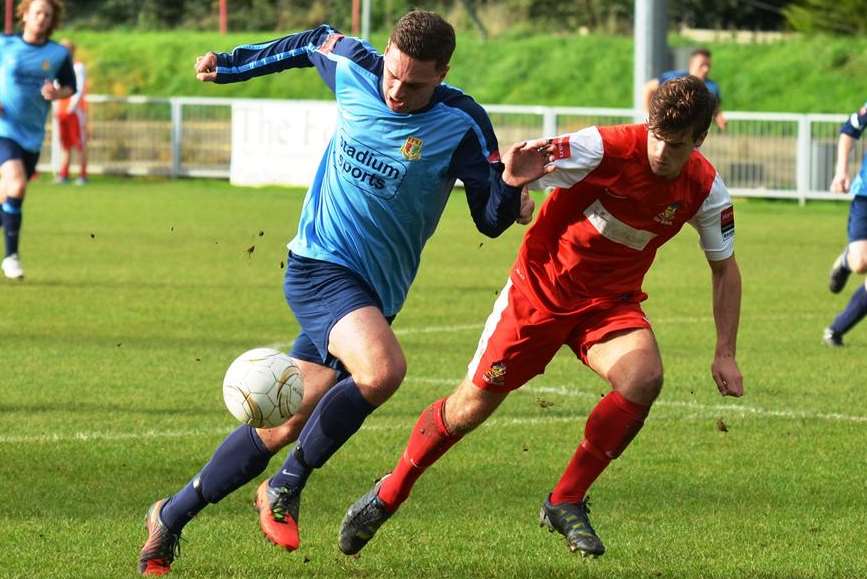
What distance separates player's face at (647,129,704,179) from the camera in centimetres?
585

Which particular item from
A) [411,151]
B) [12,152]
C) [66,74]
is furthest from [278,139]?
[411,151]

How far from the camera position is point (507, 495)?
7.16 metres

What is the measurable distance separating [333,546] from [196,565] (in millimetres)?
572

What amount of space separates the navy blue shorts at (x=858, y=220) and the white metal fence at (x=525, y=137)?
1428cm

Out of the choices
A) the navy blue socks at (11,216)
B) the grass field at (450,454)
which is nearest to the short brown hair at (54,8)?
the navy blue socks at (11,216)

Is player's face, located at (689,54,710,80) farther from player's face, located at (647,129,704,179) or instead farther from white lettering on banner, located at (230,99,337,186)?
player's face, located at (647,129,704,179)

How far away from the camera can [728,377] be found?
241 inches

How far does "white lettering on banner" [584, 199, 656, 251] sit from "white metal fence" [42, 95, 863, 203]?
66.0ft

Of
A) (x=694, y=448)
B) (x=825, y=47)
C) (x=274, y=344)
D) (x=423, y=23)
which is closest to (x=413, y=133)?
(x=423, y=23)

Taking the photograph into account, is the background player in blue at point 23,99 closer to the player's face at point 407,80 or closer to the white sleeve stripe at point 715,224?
the player's face at point 407,80

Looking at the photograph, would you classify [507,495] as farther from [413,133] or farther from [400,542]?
[413,133]

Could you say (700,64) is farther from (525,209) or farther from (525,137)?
(525,209)

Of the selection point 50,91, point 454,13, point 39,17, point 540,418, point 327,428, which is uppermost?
point 39,17

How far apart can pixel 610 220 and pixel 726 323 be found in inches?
22.2
